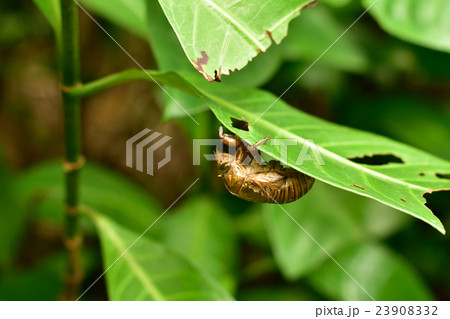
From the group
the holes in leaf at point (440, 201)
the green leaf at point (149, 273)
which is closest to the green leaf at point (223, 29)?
the green leaf at point (149, 273)

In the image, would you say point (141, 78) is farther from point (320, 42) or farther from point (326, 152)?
point (320, 42)

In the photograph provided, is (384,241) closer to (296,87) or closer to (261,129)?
(296,87)

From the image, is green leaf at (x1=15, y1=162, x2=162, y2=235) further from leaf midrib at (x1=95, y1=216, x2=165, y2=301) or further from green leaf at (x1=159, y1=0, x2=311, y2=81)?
green leaf at (x1=159, y1=0, x2=311, y2=81)

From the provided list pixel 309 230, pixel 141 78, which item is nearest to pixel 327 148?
pixel 141 78

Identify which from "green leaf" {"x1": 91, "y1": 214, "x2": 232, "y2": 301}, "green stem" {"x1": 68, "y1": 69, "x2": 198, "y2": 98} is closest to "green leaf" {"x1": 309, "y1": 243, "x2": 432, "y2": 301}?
"green leaf" {"x1": 91, "y1": 214, "x2": 232, "y2": 301}

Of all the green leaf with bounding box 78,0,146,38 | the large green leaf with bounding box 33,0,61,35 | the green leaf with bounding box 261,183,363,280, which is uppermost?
the large green leaf with bounding box 33,0,61,35

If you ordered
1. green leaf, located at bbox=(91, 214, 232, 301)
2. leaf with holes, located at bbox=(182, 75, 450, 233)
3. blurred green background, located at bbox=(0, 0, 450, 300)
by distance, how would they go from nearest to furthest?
leaf with holes, located at bbox=(182, 75, 450, 233)
green leaf, located at bbox=(91, 214, 232, 301)
blurred green background, located at bbox=(0, 0, 450, 300)
